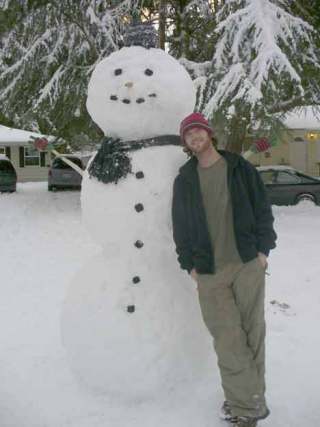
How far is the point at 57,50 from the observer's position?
11320mm

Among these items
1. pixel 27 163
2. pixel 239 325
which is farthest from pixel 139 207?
pixel 27 163

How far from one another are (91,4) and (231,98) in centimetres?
394

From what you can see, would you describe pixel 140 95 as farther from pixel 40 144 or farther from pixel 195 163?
pixel 40 144

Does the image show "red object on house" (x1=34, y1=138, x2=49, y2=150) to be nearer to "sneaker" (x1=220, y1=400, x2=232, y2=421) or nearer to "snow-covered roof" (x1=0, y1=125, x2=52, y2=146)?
"sneaker" (x1=220, y1=400, x2=232, y2=421)

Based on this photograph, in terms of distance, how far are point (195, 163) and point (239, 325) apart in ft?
3.07

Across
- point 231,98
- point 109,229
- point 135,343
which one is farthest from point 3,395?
point 231,98

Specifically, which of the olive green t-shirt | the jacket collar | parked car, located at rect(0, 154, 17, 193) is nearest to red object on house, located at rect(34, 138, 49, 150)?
the jacket collar

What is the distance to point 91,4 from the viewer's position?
10.7 metres

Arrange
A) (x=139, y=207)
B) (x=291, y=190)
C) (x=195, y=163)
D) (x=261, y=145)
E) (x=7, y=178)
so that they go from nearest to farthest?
(x=195, y=163), (x=139, y=207), (x=261, y=145), (x=291, y=190), (x=7, y=178)

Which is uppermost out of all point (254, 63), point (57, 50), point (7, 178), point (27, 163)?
point (57, 50)

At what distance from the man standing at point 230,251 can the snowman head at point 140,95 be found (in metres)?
0.40

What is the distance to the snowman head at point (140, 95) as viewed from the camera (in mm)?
3393

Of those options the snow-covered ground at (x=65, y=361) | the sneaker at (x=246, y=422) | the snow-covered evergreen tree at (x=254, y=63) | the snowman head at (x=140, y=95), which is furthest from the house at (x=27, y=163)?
the sneaker at (x=246, y=422)

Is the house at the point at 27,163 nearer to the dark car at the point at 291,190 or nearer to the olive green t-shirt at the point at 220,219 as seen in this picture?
the dark car at the point at 291,190
